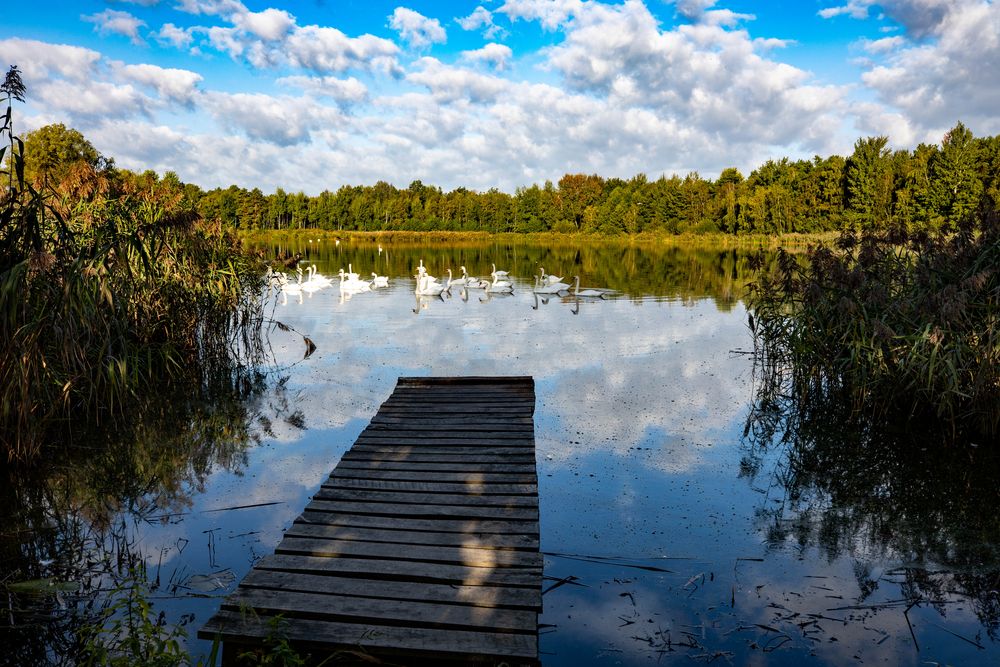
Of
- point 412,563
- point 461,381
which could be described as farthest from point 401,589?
point 461,381

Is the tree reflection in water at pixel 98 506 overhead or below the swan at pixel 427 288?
below

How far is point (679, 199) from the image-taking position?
64.8 meters

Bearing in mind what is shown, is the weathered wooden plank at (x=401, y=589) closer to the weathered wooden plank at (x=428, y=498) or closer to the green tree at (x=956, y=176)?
the weathered wooden plank at (x=428, y=498)

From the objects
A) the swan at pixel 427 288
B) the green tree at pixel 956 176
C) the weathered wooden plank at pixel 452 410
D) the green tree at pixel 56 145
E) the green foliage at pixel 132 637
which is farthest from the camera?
the green tree at pixel 956 176

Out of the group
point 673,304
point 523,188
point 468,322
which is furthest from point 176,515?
point 523,188

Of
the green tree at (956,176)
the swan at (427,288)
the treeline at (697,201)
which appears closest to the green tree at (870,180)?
the treeline at (697,201)

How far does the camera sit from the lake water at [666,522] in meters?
3.96

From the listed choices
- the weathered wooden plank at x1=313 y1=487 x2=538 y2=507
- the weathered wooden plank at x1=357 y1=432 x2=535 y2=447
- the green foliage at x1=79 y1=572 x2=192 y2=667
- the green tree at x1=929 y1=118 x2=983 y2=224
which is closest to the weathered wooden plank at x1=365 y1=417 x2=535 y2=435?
the weathered wooden plank at x1=357 y1=432 x2=535 y2=447

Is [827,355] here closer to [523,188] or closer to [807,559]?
[807,559]

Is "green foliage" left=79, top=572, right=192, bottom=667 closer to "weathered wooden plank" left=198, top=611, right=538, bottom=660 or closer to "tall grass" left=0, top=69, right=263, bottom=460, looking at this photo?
"weathered wooden plank" left=198, top=611, right=538, bottom=660

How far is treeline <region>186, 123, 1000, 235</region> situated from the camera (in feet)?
167

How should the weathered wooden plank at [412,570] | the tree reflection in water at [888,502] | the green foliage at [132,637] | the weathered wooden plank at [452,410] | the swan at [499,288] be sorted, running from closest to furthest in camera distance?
the green foliage at [132,637] → the weathered wooden plank at [412,570] → the tree reflection in water at [888,502] → the weathered wooden plank at [452,410] → the swan at [499,288]

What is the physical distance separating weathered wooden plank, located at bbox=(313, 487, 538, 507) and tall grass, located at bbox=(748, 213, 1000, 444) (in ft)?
14.6

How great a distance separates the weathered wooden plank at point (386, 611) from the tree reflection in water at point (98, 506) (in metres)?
0.91
